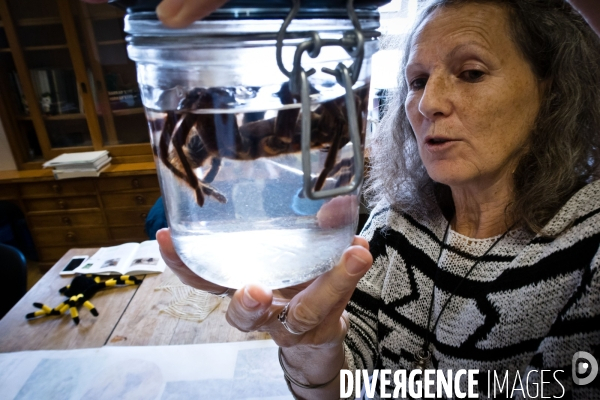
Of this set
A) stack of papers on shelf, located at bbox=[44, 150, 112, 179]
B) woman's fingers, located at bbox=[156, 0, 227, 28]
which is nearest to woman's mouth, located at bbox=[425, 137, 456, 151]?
woman's fingers, located at bbox=[156, 0, 227, 28]

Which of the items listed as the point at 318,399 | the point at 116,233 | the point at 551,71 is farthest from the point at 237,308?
the point at 116,233

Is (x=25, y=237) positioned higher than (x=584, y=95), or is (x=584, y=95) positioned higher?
(x=584, y=95)

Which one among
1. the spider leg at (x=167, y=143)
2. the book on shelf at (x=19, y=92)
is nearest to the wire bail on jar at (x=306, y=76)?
the spider leg at (x=167, y=143)

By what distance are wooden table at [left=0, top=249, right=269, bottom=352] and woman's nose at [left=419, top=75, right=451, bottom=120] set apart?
642 mm


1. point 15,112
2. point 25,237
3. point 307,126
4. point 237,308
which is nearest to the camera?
point 307,126

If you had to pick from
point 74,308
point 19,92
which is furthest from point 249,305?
point 19,92

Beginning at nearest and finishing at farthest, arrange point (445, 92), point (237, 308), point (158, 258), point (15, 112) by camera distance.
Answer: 1. point (237, 308)
2. point (445, 92)
3. point (158, 258)
4. point (15, 112)

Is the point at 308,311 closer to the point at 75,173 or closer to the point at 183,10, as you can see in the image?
the point at 183,10

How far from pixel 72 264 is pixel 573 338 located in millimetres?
1357

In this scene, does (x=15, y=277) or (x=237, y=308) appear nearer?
(x=237, y=308)

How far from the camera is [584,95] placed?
668 millimetres

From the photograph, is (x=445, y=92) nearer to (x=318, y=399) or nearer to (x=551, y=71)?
(x=551, y=71)

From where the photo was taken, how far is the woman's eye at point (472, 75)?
62 centimetres

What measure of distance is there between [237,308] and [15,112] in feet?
8.80
